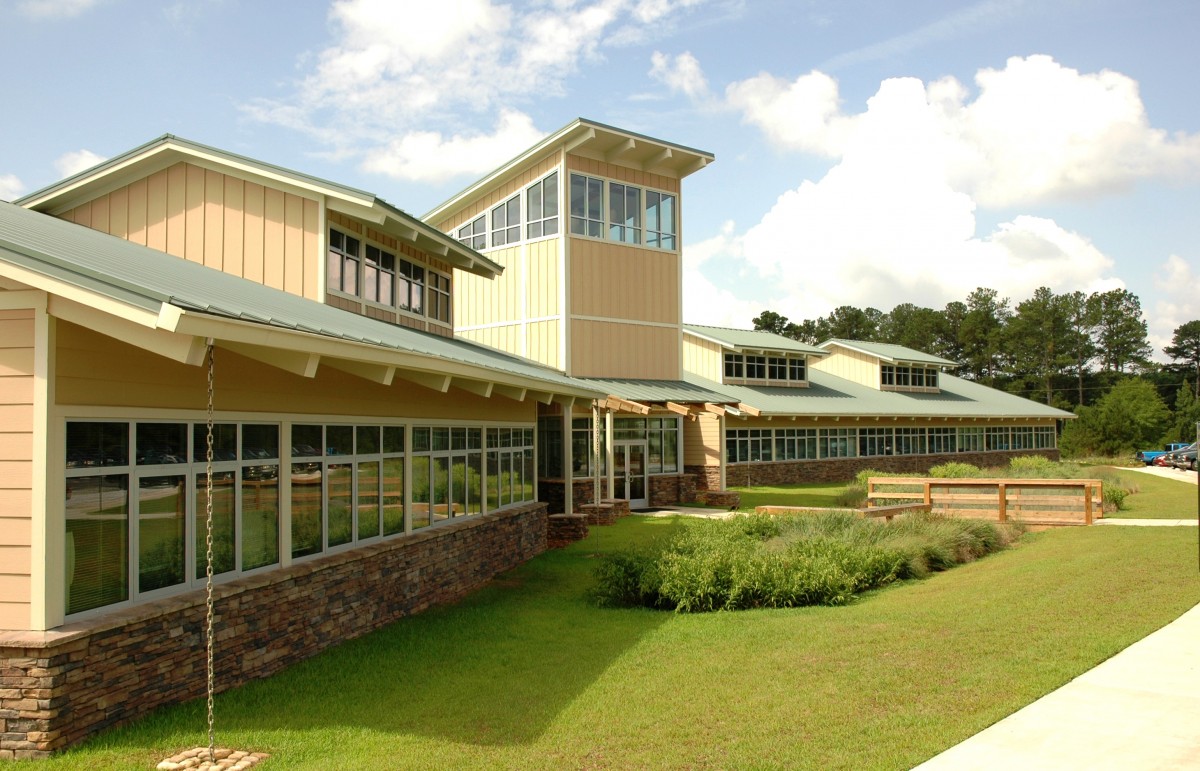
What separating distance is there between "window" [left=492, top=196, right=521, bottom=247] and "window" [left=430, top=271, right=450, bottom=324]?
8.07 meters

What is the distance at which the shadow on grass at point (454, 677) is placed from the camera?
24.2ft

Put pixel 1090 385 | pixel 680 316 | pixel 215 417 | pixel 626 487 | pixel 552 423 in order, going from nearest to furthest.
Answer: pixel 215 417, pixel 552 423, pixel 626 487, pixel 680 316, pixel 1090 385

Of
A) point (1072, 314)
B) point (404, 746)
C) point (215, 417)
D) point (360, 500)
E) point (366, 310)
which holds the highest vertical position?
point (1072, 314)

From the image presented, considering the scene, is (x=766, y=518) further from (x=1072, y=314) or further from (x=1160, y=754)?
(x=1072, y=314)

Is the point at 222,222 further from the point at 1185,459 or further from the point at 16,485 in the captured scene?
the point at 1185,459

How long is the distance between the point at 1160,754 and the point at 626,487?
22442 mm

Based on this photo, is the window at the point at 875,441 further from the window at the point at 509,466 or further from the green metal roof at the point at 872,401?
the window at the point at 509,466

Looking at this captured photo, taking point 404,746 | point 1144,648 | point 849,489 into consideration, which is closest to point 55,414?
point 404,746

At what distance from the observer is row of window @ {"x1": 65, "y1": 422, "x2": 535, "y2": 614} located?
7.16m

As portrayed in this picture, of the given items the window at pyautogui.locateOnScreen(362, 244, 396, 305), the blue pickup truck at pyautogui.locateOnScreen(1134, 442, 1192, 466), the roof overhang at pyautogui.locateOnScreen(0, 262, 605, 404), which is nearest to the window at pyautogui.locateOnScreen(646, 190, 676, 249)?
the window at pyautogui.locateOnScreen(362, 244, 396, 305)

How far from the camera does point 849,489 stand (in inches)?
1079

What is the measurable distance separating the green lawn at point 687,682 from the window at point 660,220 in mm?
18585

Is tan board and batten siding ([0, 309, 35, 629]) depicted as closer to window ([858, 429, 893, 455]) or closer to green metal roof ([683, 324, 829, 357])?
green metal roof ([683, 324, 829, 357])

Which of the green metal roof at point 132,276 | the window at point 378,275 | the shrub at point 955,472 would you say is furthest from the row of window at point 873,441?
the green metal roof at point 132,276
